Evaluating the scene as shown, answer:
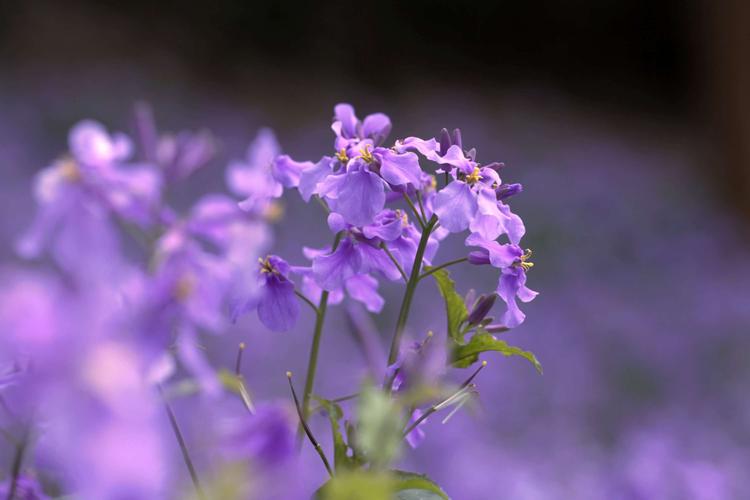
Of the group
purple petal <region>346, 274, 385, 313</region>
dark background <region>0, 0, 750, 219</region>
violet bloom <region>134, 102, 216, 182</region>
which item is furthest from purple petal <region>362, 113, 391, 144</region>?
dark background <region>0, 0, 750, 219</region>

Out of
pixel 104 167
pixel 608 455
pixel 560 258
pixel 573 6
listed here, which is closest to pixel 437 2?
pixel 573 6

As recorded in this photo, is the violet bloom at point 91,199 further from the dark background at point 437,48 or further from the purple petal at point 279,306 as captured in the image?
the dark background at point 437,48

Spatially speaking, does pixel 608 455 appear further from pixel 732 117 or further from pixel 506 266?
pixel 732 117

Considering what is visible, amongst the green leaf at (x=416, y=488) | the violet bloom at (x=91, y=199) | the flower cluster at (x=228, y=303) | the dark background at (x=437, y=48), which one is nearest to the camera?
the flower cluster at (x=228, y=303)

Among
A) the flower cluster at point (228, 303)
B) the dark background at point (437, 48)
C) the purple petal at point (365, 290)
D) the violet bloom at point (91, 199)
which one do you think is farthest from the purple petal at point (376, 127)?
the dark background at point (437, 48)

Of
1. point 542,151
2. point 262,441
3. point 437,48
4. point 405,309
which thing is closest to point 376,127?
point 405,309

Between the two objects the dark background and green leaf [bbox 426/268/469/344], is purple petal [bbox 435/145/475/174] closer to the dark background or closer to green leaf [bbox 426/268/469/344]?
green leaf [bbox 426/268/469/344]

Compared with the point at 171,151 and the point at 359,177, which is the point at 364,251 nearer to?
the point at 359,177
